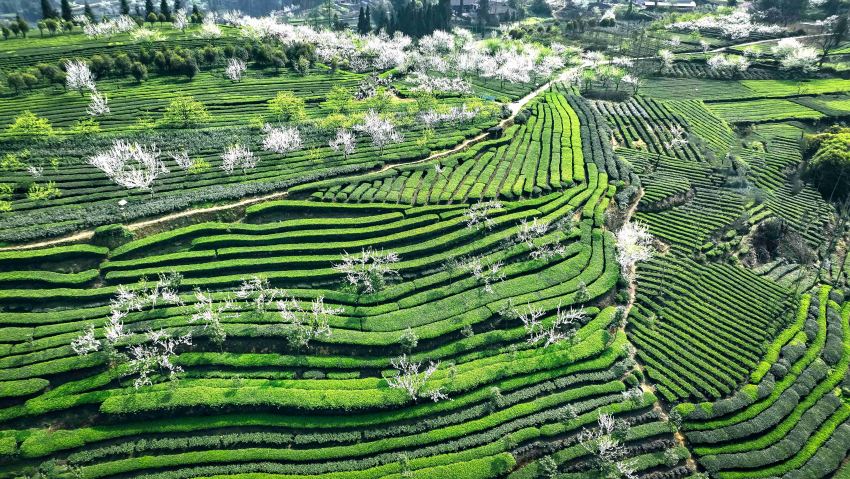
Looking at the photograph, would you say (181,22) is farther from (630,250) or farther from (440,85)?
(630,250)

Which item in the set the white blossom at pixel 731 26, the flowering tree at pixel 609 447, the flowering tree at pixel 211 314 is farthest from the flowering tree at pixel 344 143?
the white blossom at pixel 731 26

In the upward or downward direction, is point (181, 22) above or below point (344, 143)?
above

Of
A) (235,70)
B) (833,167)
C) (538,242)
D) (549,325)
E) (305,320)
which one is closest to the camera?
(305,320)

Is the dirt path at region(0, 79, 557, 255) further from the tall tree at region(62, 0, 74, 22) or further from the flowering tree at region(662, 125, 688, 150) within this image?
the tall tree at region(62, 0, 74, 22)

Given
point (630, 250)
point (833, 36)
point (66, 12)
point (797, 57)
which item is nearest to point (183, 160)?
point (630, 250)

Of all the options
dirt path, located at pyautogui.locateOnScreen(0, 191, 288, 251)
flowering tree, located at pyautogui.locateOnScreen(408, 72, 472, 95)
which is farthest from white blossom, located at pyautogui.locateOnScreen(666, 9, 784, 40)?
dirt path, located at pyautogui.locateOnScreen(0, 191, 288, 251)

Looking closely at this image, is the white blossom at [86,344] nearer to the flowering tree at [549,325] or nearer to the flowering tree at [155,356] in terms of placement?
the flowering tree at [155,356]

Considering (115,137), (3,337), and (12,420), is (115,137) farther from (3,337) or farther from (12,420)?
(12,420)
